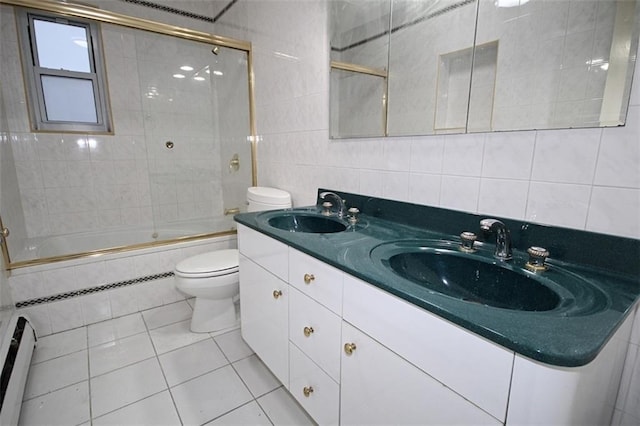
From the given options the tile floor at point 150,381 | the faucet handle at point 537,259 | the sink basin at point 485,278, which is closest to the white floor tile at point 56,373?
the tile floor at point 150,381

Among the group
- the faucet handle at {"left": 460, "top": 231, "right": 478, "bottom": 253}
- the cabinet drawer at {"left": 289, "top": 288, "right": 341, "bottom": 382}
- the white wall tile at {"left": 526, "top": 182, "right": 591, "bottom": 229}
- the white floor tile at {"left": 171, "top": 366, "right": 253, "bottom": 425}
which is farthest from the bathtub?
the white wall tile at {"left": 526, "top": 182, "right": 591, "bottom": 229}

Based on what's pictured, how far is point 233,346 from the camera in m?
1.75

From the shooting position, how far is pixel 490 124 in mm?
1016

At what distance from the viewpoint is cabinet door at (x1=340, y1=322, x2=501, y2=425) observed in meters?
0.68

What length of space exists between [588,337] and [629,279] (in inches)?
15.8

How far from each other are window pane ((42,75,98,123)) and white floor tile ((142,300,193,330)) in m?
1.66

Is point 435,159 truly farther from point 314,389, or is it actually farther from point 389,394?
point 314,389

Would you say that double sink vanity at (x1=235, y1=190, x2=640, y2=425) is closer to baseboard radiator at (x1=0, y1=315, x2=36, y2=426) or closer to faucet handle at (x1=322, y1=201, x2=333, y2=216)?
faucet handle at (x1=322, y1=201, x2=333, y2=216)

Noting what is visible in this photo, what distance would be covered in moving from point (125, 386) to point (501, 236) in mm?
1727

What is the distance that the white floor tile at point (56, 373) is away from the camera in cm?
143

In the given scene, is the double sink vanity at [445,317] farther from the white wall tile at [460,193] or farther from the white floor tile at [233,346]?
the white floor tile at [233,346]

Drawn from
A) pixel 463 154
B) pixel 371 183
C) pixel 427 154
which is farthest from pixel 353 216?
pixel 463 154

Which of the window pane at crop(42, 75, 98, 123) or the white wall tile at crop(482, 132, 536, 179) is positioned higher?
the window pane at crop(42, 75, 98, 123)

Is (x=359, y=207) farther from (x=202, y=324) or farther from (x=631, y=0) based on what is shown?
(x=202, y=324)
